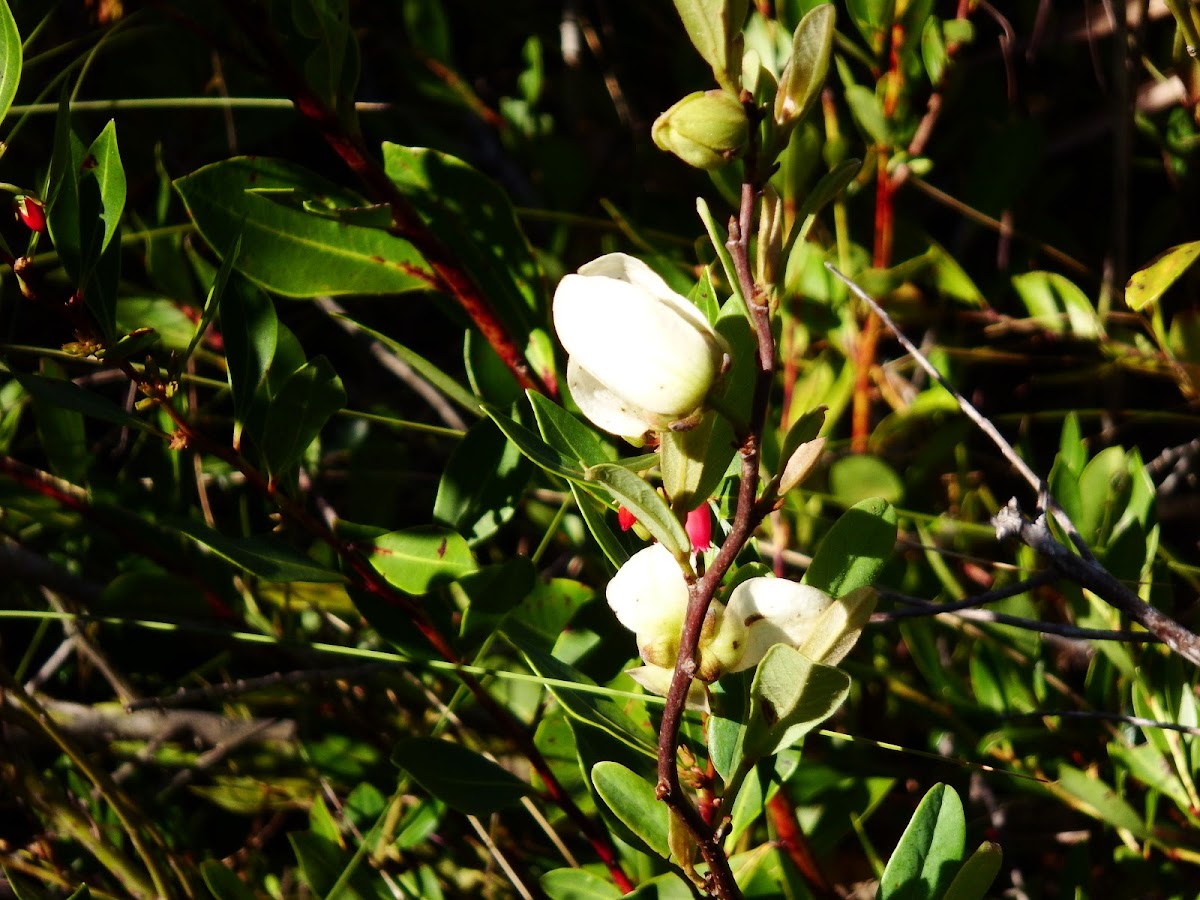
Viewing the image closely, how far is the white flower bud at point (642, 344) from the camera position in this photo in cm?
47

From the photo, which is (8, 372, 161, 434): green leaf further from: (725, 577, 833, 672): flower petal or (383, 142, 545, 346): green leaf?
(725, 577, 833, 672): flower petal

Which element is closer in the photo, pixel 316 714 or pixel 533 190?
pixel 316 714

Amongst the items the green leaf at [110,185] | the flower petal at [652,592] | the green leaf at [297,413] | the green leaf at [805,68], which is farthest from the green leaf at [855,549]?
the green leaf at [110,185]

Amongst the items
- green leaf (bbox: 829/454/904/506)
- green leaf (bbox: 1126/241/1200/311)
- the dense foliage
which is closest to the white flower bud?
the dense foliage

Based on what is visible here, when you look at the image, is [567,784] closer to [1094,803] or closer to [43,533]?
[1094,803]

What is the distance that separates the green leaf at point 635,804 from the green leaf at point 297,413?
30 cm

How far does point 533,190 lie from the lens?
1535 mm

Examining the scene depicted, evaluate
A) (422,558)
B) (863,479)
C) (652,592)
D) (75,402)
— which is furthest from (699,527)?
(863,479)

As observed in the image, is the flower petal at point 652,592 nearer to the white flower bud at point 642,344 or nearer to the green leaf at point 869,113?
the white flower bud at point 642,344

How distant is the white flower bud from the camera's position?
47 centimetres

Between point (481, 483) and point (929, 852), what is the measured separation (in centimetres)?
42

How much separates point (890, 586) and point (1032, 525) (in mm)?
358

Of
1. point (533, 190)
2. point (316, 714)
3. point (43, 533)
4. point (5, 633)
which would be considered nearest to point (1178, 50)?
point (533, 190)

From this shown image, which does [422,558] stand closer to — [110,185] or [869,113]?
[110,185]
